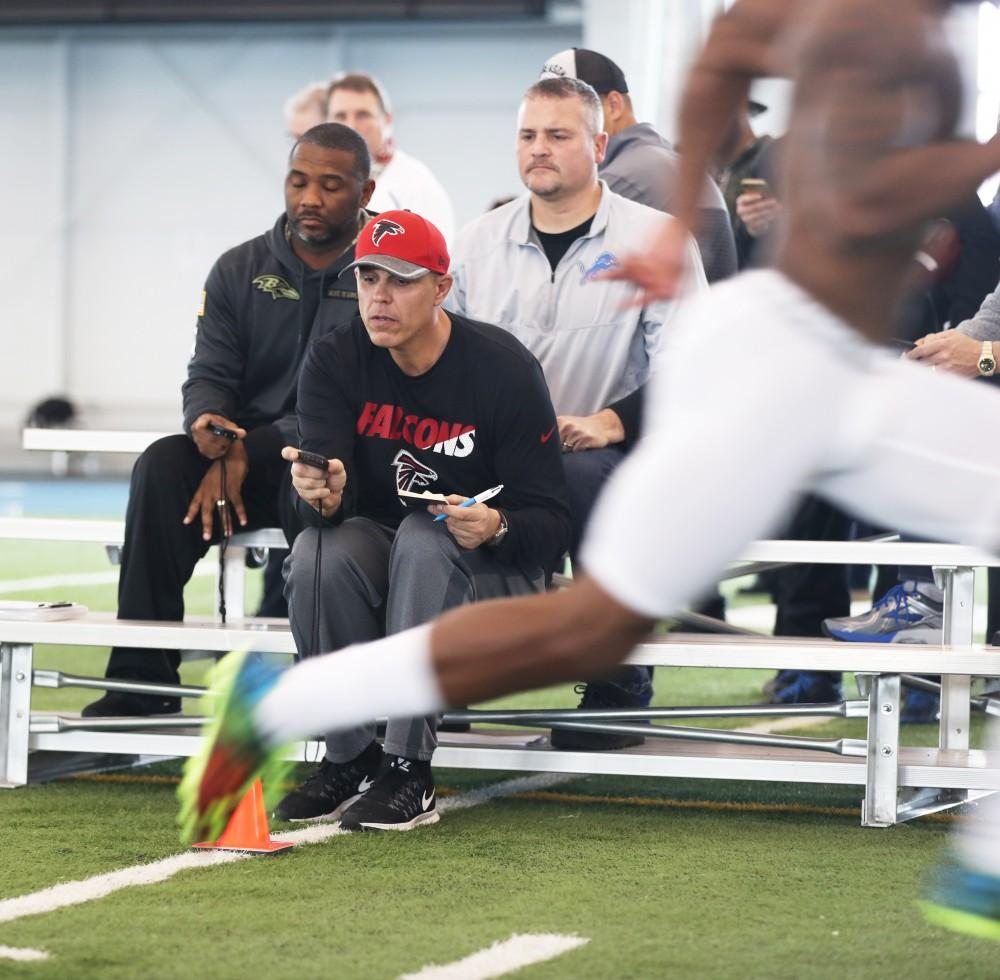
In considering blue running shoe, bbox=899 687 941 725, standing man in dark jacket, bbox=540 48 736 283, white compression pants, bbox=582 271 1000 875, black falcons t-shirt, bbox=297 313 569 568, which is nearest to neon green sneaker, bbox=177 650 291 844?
white compression pants, bbox=582 271 1000 875

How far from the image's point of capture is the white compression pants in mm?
2100

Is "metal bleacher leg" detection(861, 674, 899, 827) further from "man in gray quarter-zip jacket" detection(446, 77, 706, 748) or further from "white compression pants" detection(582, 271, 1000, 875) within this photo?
"white compression pants" detection(582, 271, 1000, 875)

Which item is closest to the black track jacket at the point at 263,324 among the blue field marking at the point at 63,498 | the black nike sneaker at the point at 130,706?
the black nike sneaker at the point at 130,706

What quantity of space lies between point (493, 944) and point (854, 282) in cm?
125

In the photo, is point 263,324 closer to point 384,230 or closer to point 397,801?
point 384,230

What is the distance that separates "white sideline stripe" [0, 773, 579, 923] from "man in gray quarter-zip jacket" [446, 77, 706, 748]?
1207mm

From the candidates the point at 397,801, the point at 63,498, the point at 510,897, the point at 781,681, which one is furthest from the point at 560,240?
the point at 63,498

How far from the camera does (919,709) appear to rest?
5383mm

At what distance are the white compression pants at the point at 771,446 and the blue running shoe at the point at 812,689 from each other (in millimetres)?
2944

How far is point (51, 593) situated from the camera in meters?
8.57

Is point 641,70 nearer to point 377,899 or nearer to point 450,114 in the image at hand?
point 450,114

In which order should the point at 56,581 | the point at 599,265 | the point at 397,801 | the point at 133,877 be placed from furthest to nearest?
the point at 56,581 → the point at 599,265 → the point at 397,801 → the point at 133,877

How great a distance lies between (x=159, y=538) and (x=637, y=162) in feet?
6.63

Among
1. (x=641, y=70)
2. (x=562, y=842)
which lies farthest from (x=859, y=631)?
(x=641, y=70)
